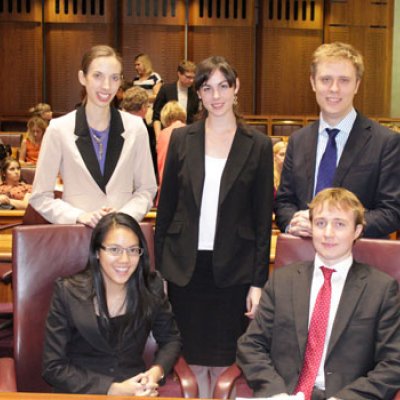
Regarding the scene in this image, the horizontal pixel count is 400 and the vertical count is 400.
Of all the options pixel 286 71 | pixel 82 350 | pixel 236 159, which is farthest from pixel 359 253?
pixel 286 71

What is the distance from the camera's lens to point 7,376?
230 cm

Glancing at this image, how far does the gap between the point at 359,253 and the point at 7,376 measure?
1.20 meters

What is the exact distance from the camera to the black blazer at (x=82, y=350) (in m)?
2.41

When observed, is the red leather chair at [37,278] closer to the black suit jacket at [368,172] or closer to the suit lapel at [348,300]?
the suit lapel at [348,300]

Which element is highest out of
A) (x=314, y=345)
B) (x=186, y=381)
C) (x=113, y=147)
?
(x=113, y=147)

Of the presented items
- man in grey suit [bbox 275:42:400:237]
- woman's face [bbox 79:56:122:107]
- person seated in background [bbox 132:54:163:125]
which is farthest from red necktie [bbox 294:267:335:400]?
person seated in background [bbox 132:54:163:125]

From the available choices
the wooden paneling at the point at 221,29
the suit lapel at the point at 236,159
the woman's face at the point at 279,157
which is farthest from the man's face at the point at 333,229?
the wooden paneling at the point at 221,29

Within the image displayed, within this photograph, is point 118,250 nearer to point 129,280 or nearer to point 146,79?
point 129,280

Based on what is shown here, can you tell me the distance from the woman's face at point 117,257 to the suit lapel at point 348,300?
2.22ft

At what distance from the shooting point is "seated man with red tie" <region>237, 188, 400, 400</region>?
234 centimetres

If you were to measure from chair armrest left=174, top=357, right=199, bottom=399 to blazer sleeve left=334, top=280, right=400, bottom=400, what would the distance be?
16.9 inches

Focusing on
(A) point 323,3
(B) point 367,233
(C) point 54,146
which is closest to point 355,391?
(B) point 367,233

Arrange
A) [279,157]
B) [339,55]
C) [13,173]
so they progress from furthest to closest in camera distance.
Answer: [13,173], [279,157], [339,55]

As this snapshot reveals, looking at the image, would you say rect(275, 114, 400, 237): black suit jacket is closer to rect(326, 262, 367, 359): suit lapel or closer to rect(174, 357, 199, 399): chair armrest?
rect(326, 262, 367, 359): suit lapel
